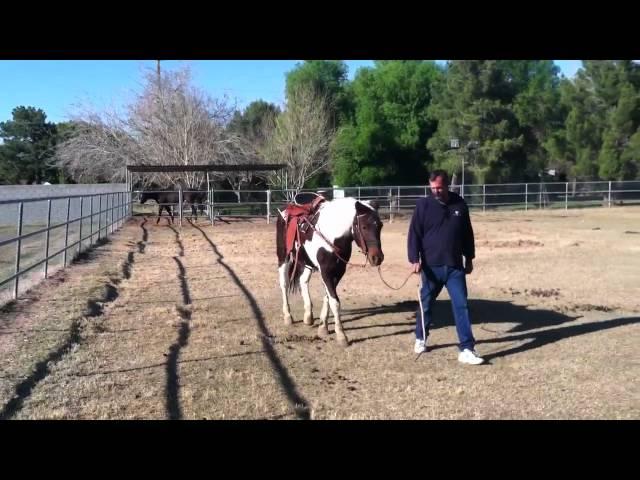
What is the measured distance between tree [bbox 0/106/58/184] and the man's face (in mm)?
55643

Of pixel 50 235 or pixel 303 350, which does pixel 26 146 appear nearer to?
pixel 50 235

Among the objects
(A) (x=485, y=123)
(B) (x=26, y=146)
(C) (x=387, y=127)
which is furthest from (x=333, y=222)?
(B) (x=26, y=146)

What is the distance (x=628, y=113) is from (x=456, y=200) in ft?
130

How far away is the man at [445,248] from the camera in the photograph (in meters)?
5.75

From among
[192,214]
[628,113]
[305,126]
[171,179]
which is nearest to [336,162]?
[305,126]

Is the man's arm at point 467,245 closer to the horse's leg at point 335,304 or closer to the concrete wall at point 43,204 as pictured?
the horse's leg at point 335,304

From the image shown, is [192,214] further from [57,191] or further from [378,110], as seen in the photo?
[378,110]

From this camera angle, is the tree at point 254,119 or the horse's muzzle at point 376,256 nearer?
the horse's muzzle at point 376,256

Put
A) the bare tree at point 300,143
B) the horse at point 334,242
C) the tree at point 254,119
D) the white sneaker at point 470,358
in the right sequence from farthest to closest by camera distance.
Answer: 1. the tree at point 254,119
2. the bare tree at point 300,143
3. the horse at point 334,242
4. the white sneaker at point 470,358

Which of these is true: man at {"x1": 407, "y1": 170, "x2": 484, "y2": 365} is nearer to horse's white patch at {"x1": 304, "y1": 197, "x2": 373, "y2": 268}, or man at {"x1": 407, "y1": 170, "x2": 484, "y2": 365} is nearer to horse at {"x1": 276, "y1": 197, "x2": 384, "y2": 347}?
horse at {"x1": 276, "y1": 197, "x2": 384, "y2": 347}

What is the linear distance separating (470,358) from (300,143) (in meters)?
33.3

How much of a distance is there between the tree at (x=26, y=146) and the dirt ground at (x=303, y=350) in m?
49.9

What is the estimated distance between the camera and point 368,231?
252 inches

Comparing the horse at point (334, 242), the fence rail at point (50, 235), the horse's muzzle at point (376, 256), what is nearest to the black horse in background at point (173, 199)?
the fence rail at point (50, 235)
